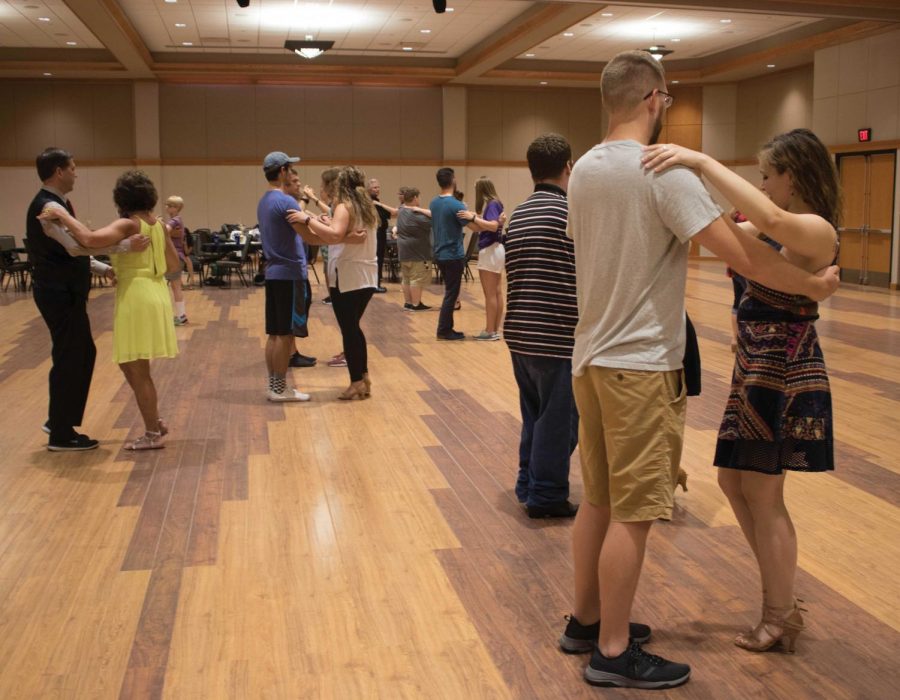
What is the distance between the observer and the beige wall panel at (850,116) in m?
14.9

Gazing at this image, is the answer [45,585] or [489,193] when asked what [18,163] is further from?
[45,585]

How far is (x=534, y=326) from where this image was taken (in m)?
3.78

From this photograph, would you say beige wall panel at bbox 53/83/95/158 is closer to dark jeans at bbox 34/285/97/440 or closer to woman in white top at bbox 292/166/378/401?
woman in white top at bbox 292/166/378/401

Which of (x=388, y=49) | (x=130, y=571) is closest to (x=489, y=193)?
(x=130, y=571)

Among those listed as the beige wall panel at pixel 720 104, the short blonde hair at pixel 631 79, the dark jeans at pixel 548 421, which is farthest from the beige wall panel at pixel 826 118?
the short blonde hair at pixel 631 79

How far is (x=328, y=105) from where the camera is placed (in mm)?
20281

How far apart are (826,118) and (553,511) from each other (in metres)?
13.8

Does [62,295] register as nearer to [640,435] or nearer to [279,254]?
[279,254]

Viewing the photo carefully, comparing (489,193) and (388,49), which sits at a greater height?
(388,49)

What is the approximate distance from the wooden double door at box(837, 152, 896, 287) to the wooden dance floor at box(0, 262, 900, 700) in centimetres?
933

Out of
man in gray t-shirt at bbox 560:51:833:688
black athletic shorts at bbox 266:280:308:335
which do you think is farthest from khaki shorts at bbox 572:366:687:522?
black athletic shorts at bbox 266:280:308:335

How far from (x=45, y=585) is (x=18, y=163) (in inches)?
712

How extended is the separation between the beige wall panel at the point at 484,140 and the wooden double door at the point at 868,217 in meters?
7.79

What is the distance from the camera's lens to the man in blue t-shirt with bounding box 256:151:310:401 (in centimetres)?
604
